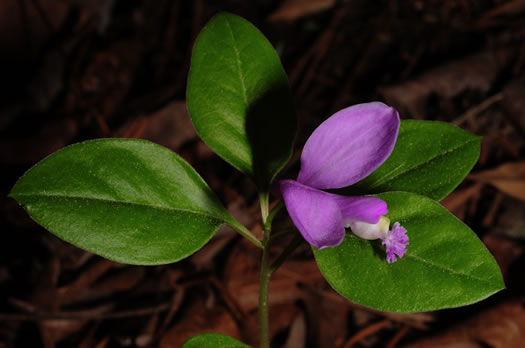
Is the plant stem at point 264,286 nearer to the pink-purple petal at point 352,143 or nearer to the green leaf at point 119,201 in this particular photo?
the green leaf at point 119,201

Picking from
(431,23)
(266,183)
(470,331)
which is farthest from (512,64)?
(266,183)

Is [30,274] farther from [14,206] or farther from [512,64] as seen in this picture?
[512,64]

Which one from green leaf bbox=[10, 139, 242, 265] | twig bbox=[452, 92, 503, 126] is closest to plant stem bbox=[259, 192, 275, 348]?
green leaf bbox=[10, 139, 242, 265]

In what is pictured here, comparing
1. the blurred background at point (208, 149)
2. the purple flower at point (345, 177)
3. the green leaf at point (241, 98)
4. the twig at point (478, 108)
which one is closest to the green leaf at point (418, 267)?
the purple flower at point (345, 177)

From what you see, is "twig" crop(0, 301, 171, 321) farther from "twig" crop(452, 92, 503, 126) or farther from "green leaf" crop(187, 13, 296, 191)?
"twig" crop(452, 92, 503, 126)

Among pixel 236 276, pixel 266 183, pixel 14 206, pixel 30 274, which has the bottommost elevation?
pixel 236 276

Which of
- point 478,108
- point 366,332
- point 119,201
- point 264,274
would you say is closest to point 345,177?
point 264,274
